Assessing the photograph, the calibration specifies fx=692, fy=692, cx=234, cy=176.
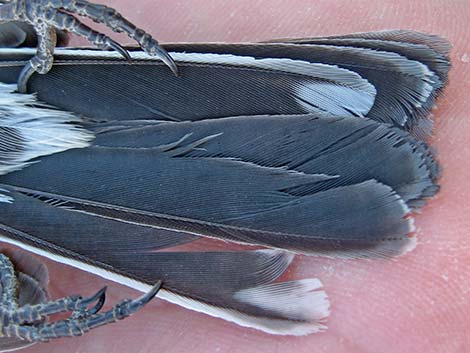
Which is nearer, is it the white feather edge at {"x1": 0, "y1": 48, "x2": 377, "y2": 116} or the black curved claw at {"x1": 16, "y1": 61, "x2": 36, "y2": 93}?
the white feather edge at {"x1": 0, "y1": 48, "x2": 377, "y2": 116}

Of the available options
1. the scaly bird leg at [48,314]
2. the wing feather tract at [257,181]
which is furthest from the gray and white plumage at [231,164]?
the scaly bird leg at [48,314]

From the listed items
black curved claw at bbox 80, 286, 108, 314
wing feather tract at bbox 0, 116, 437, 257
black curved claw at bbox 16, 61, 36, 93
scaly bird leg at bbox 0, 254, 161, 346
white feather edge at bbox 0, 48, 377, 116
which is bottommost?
scaly bird leg at bbox 0, 254, 161, 346

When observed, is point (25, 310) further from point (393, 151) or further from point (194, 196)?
point (393, 151)

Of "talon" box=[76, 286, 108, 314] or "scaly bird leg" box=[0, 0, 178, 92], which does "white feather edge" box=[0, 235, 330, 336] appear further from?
"scaly bird leg" box=[0, 0, 178, 92]

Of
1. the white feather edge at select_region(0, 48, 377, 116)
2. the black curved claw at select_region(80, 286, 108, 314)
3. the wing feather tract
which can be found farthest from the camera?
the black curved claw at select_region(80, 286, 108, 314)

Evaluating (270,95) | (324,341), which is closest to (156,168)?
(270,95)

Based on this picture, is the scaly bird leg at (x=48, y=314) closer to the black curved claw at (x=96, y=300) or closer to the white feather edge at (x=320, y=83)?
the black curved claw at (x=96, y=300)

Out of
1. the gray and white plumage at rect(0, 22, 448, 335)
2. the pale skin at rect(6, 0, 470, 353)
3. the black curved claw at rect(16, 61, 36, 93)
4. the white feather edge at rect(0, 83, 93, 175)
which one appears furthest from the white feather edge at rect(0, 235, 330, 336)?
the black curved claw at rect(16, 61, 36, 93)
